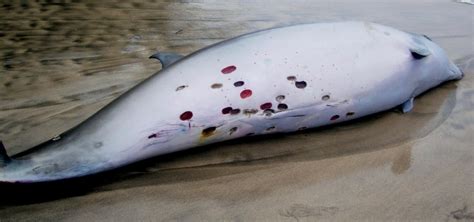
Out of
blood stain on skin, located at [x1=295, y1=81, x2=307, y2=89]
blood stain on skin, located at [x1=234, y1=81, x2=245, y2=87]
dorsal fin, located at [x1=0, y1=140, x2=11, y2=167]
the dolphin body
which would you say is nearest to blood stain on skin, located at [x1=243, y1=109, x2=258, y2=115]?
the dolphin body

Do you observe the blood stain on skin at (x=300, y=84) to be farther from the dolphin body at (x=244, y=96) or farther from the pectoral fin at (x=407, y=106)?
the pectoral fin at (x=407, y=106)

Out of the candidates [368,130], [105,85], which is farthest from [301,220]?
[105,85]

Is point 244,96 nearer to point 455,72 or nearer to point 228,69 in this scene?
point 228,69

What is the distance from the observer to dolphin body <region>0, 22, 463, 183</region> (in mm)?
1598

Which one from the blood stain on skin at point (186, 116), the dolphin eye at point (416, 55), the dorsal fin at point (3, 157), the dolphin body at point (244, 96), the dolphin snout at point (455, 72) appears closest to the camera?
the dorsal fin at point (3, 157)

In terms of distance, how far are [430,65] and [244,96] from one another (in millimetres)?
1190

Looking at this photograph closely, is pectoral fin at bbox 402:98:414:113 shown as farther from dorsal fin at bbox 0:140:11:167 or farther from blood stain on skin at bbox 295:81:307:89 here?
dorsal fin at bbox 0:140:11:167

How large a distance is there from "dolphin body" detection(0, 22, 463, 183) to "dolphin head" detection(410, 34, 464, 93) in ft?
0.04

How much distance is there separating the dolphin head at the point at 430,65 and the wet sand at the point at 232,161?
2.8 inches

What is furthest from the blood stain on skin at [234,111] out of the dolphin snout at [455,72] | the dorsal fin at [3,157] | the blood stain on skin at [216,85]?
the dolphin snout at [455,72]

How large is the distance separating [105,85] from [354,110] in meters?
1.36

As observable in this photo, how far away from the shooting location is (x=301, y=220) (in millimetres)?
1572

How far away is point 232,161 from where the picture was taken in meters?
1.91

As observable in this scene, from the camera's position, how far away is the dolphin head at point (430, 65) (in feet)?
7.72
